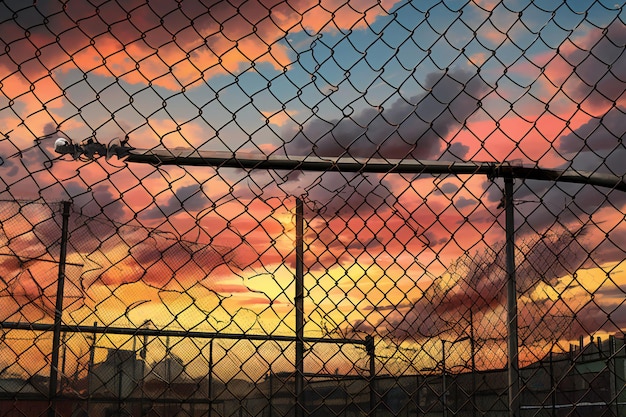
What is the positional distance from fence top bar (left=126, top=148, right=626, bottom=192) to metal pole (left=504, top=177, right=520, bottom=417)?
123 mm

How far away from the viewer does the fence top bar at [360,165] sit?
2.56 m

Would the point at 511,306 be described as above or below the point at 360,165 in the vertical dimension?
below

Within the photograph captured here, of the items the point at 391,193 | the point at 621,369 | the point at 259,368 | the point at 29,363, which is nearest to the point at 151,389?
the point at 259,368

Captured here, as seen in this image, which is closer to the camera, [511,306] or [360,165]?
[360,165]

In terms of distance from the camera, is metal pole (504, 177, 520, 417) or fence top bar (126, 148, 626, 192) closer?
fence top bar (126, 148, 626, 192)

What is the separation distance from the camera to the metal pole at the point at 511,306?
9.64ft

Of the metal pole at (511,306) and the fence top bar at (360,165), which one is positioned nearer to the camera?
the fence top bar at (360,165)

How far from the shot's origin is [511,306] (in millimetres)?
3039

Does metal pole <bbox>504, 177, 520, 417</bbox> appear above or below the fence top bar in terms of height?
below

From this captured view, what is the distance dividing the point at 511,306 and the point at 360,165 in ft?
2.99

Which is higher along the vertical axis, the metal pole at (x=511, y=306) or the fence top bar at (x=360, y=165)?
the fence top bar at (x=360, y=165)

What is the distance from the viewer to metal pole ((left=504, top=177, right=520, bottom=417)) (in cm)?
294

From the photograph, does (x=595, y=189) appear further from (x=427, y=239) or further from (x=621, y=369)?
(x=621, y=369)

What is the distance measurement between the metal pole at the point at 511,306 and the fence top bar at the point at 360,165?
123 mm
